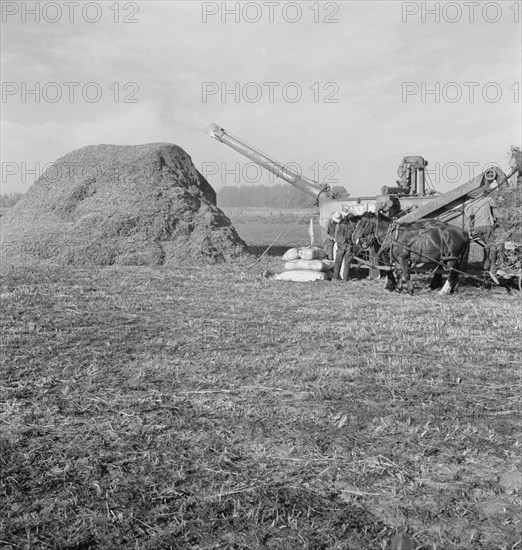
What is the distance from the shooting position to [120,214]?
16.4m

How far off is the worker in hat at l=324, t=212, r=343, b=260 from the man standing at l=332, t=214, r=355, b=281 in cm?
51

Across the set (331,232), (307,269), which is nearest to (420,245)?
(307,269)

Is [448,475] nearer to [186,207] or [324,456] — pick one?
[324,456]

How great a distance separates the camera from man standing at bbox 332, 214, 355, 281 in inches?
505

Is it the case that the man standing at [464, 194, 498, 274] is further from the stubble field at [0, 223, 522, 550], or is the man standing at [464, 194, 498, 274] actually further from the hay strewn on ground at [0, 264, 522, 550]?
the stubble field at [0, 223, 522, 550]

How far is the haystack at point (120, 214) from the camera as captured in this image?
15.6 metres

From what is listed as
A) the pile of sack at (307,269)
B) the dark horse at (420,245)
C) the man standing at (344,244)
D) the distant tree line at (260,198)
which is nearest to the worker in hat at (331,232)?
the man standing at (344,244)

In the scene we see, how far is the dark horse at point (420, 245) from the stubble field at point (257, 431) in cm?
284

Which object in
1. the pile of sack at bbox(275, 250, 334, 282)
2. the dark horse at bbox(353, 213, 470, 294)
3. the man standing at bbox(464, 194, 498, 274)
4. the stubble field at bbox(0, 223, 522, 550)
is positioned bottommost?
the stubble field at bbox(0, 223, 522, 550)

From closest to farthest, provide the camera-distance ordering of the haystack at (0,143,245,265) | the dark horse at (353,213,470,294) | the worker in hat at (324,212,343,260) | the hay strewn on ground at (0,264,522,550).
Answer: the hay strewn on ground at (0,264,522,550)
the dark horse at (353,213,470,294)
the worker in hat at (324,212,343,260)
the haystack at (0,143,245,265)

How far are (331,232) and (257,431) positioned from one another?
11.1 m

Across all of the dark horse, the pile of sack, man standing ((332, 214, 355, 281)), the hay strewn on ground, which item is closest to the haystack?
the pile of sack

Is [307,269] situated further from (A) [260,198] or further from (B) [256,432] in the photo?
(A) [260,198]

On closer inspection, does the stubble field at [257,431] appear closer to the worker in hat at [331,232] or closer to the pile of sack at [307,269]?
the pile of sack at [307,269]
